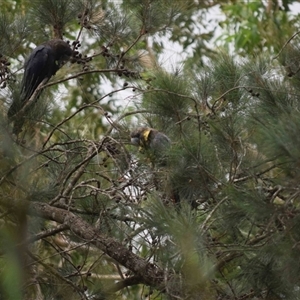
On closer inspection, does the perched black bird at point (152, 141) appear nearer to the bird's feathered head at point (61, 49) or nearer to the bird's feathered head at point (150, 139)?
the bird's feathered head at point (150, 139)

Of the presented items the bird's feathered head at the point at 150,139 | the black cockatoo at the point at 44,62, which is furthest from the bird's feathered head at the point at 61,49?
the bird's feathered head at the point at 150,139

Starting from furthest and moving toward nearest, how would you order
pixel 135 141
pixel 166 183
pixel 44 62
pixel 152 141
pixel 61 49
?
pixel 44 62 < pixel 61 49 < pixel 135 141 < pixel 152 141 < pixel 166 183

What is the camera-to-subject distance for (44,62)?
3.19 meters

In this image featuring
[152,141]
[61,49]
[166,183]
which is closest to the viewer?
[166,183]

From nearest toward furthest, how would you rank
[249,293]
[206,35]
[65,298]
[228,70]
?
1. [249,293]
2. [65,298]
3. [228,70]
4. [206,35]

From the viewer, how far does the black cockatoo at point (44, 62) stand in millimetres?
2969

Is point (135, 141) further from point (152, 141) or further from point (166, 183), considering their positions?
point (166, 183)

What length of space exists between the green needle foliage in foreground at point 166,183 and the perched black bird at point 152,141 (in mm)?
26

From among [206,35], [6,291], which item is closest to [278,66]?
[6,291]

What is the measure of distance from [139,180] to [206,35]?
358cm

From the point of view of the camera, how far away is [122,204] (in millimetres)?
2305

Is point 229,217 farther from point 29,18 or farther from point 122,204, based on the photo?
point 29,18

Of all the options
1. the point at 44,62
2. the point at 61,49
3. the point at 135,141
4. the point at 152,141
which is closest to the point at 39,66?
the point at 44,62

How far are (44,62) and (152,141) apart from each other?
0.81 metres
